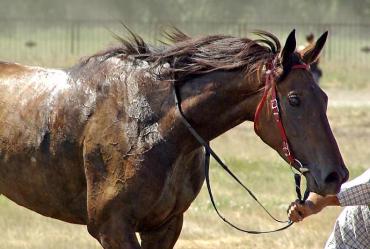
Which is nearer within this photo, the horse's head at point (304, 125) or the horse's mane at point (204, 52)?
the horse's head at point (304, 125)

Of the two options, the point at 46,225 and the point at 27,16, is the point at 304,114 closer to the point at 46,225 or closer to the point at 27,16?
the point at 46,225

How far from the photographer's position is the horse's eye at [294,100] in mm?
5953

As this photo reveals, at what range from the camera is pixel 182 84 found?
6.46 meters

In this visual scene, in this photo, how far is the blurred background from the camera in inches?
414

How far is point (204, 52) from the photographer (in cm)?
647

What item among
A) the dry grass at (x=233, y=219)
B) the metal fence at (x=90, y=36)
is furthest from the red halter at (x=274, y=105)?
the metal fence at (x=90, y=36)

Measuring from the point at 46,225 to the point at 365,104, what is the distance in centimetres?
1486

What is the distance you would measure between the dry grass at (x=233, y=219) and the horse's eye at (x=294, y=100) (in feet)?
14.0

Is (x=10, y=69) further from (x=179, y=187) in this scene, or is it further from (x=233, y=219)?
(x=233, y=219)

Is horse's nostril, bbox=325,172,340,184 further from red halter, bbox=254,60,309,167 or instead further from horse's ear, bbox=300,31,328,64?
horse's ear, bbox=300,31,328,64

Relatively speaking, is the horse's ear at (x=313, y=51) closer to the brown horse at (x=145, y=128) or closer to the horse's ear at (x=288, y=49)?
the brown horse at (x=145, y=128)

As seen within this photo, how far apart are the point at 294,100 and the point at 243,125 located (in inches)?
552

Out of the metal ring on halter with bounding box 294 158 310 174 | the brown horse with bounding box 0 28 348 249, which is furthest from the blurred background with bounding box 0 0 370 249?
the metal ring on halter with bounding box 294 158 310 174

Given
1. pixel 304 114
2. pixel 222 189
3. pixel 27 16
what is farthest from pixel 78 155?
pixel 27 16
